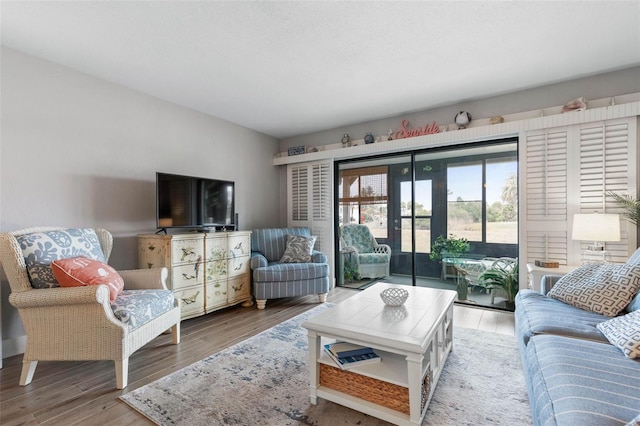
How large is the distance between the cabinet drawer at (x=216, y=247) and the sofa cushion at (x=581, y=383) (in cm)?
277

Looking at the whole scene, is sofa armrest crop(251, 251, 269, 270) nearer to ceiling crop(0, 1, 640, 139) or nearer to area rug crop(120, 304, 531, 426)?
area rug crop(120, 304, 531, 426)

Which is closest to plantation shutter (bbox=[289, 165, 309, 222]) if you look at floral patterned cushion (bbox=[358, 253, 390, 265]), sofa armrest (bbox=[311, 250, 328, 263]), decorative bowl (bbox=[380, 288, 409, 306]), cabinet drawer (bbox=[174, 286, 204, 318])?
sofa armrest (bbox=[311, 250, 328, 263])

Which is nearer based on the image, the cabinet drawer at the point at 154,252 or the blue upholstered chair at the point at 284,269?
the cabinet drawer at the point at 154,252

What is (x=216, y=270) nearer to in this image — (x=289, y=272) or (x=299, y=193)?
(x=289, y=272)

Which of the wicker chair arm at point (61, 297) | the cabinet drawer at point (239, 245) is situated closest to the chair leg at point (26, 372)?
the wicker chair arm at point (61, 297)

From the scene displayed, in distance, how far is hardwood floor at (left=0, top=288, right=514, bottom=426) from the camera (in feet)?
5.07

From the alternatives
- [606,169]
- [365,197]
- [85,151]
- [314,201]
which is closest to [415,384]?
[606,169]

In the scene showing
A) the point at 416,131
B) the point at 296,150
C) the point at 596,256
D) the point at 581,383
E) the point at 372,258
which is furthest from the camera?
the point at 296,150

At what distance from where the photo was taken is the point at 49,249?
2018mm

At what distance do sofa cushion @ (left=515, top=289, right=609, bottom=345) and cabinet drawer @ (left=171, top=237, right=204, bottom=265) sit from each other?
2765mm

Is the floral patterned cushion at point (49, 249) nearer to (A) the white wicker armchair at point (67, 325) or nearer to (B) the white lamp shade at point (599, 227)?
(A) the white wicker armchair at point (67, 325)

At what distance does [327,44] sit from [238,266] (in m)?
2.46

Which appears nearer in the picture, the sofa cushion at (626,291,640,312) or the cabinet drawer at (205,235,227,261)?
the sofa cushion at (626,291,640,312)

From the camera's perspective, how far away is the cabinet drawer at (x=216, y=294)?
3066 mm
